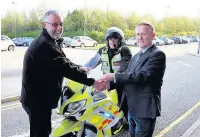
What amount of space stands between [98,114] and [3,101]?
170 inches

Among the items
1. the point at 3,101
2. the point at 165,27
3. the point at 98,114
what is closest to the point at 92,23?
the point at 165,27

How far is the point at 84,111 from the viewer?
348 centimetres

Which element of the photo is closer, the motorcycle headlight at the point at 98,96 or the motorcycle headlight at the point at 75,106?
the motorcycle headlight at the point at 75,106

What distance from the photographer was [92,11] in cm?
5681

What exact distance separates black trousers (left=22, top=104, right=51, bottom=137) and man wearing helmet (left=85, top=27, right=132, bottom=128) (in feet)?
4.48

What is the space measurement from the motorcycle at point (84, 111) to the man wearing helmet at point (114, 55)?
72cm

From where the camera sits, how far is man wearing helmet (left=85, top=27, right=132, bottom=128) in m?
4.48

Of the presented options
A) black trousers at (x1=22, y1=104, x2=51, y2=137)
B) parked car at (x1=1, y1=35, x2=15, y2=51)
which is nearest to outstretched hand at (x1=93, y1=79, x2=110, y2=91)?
black trousers at (x1=22, y1=104, x2=51, y2=137)

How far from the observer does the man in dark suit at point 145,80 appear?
3.02 meters

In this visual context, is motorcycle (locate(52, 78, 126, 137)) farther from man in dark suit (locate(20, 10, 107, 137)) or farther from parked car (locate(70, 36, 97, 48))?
parked car (locate(70, 36, 97, 48))

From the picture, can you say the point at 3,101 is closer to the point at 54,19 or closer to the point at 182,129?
the point at 182,129

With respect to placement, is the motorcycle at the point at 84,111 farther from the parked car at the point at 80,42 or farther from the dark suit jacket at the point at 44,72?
the parked car at the point at 80,42

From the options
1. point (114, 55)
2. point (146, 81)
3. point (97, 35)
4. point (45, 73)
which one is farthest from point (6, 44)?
point (146, 81)

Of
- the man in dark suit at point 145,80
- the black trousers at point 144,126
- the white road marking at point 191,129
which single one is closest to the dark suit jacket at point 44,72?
the man in dark suit at point 145,80
